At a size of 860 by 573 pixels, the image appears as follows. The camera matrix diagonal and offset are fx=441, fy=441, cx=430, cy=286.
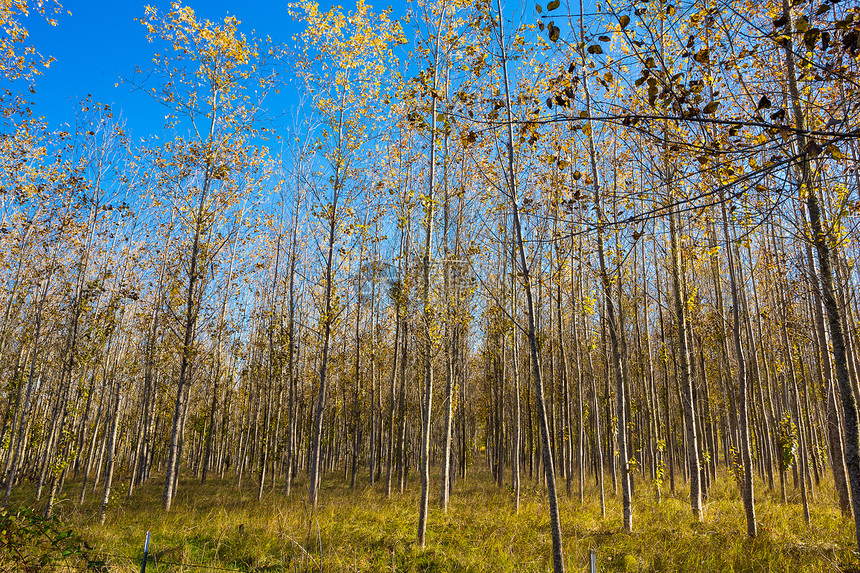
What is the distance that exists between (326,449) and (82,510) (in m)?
10.6

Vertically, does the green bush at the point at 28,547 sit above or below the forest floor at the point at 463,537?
above

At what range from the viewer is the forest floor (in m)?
6.02

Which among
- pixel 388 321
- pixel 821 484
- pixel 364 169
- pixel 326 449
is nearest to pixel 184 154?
pixel 364 169

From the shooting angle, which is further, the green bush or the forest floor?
the forest floor

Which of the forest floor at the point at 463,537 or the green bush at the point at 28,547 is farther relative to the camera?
Result: the forest floor at the point at 463,537

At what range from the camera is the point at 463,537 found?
7.38 metres

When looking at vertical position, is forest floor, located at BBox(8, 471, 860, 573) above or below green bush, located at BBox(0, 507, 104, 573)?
below

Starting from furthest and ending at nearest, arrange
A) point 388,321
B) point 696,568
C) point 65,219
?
1. point 388,321
2. point 65,219
3. point 696,568

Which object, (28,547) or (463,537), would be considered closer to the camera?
(28,547)

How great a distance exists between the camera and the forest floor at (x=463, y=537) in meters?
6.02

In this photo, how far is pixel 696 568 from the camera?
5809 mm

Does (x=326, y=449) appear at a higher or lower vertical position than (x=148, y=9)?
lower

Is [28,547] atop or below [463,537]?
atop

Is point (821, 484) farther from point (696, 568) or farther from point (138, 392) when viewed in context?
point (138, 392)
